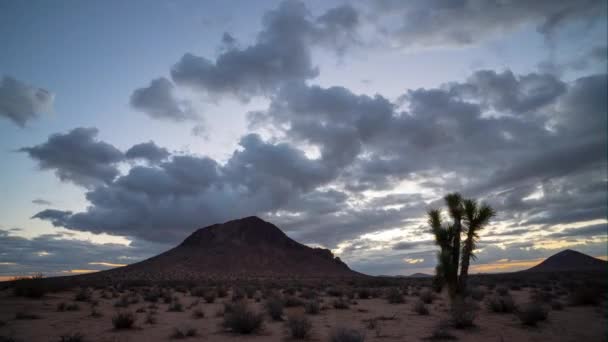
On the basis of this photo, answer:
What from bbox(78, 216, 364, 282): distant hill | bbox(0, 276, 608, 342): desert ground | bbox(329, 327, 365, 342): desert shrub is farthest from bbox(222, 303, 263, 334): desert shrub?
bbox(78, 216, 364, 282): distant hill

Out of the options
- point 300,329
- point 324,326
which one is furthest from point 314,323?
point 300,329

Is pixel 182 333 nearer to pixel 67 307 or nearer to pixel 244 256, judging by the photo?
pixel 67 307

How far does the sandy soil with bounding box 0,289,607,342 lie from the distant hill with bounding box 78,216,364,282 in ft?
228

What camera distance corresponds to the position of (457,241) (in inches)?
740

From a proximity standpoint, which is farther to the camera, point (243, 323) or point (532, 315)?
point (532, 315)

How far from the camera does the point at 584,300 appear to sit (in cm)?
1831

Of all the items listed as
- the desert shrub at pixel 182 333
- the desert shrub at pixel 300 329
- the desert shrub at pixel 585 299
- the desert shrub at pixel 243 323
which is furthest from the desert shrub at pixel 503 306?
the desert shrub at pixel 182 333

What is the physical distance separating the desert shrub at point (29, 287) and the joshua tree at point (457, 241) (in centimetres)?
2196

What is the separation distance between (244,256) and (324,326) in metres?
95.0

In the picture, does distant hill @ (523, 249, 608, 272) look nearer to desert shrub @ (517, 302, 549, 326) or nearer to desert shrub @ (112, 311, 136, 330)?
desert shrub @ (517, 302, 549, 326)

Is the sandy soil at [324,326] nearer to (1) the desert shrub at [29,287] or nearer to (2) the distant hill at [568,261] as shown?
(1) the desert shrub at [29,287]

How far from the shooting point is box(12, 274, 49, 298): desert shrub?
19.8 metres

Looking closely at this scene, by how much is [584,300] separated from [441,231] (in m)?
7.63

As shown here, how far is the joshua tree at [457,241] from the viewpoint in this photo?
18.3m
